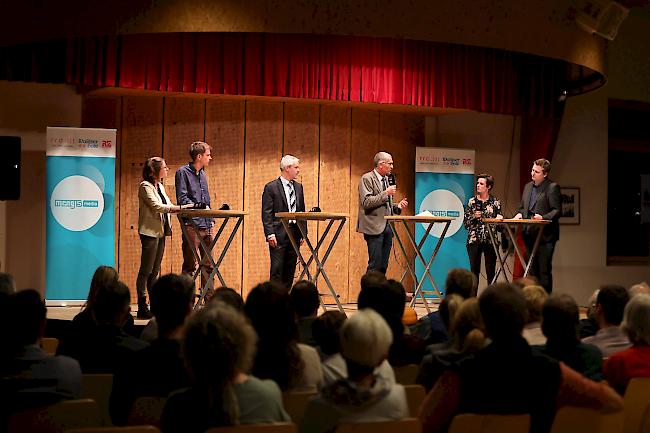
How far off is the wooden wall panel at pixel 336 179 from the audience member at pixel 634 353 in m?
6.69

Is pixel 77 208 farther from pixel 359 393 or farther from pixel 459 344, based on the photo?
pixel 359 393

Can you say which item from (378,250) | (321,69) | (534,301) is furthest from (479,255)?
(534,301)

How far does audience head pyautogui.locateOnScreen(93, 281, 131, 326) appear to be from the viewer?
11.3ft

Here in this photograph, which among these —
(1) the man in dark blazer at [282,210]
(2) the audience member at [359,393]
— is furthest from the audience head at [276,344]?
(1) the man in dark blazer at [282,210]

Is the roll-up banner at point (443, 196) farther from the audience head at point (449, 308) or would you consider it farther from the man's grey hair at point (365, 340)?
the man's grey hair at point (365, 340)

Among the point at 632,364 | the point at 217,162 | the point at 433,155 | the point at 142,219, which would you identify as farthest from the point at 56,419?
the point at 433,155

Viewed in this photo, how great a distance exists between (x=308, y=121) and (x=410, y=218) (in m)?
3.04

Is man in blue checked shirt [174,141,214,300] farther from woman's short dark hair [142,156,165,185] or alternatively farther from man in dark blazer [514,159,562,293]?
man in dark blazer [514,159,562,293]

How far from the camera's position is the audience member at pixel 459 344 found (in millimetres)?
2957

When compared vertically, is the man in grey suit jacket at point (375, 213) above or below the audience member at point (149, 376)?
above

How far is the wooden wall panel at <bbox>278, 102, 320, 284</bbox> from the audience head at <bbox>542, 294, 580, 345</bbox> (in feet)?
21.8

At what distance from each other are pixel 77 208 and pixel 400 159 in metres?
3.94

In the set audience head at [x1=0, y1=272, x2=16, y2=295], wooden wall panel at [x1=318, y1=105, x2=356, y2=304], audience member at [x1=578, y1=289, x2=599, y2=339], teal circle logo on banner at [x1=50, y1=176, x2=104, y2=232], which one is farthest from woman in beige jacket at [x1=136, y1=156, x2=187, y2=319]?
audience member at [x1=578, y1=289, x2=599, y2=339]

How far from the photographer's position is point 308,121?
9.87 m
